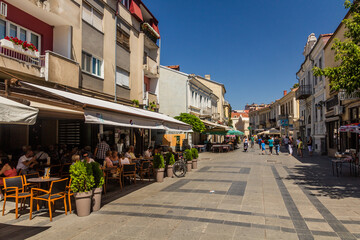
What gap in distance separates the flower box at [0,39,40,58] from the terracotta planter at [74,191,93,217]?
19.6ft

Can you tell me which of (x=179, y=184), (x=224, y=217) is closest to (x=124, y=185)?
(x=179, y=184)

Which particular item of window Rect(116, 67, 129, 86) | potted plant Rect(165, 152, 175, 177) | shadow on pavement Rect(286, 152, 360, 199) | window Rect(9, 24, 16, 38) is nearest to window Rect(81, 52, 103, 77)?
window Rect(116, 67, 129, 86)

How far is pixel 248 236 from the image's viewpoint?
4.52 m

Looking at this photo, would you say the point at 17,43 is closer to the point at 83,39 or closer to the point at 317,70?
the point at 83,39

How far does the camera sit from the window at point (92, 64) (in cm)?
1245

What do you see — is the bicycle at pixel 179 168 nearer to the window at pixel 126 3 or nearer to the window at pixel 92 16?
the window at pixel 92 16

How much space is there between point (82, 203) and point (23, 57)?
267 inches

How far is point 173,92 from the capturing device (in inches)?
1077

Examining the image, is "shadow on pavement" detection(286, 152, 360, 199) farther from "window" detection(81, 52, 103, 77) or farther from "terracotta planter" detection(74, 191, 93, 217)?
"window" detection(81, 52, 103, 77)

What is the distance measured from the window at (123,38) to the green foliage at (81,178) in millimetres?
11366

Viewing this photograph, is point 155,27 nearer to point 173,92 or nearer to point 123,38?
point 123,38

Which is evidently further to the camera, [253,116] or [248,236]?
[253,116]

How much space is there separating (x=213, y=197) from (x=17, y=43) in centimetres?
835

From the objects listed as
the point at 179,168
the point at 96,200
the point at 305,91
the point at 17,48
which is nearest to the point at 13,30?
the point at 17,48
